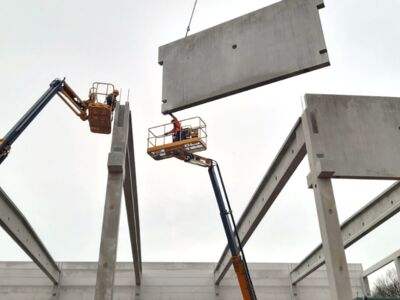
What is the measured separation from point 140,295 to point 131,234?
8.58 meters

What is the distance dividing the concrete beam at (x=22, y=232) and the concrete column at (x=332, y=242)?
10.2 meters

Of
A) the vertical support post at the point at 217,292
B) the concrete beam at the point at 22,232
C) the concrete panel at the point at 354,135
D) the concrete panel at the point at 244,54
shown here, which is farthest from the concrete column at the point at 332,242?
the vertical support post at the point at 217,292

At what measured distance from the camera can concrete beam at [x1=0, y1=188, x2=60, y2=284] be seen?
46.4ft

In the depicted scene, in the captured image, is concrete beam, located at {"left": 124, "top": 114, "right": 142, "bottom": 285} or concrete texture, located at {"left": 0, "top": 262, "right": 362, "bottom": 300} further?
concrete texture, located at {"left": 0, "top": 262, "right": 362, "bottom": 300}

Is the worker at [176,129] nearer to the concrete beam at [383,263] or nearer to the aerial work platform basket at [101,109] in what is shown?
the aerial work platform basket at [101,109]

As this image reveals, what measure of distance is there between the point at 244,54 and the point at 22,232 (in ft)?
41.0

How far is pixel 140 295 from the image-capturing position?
25.2 m

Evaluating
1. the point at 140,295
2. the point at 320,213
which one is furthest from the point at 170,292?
the point at 320,213

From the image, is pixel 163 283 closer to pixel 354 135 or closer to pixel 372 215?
pixel 372 215

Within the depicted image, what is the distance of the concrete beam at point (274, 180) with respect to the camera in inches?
464

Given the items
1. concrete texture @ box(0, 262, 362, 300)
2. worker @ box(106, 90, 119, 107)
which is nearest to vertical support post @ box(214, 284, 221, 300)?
concrete texture @ box(0, 262, 362, 300)

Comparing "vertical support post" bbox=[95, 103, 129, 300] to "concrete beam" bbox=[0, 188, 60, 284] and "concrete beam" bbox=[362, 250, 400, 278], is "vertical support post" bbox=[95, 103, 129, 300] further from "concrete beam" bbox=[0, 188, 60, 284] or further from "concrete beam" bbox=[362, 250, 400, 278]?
"concrete beam" bbox=[362, 250, 400, 278]

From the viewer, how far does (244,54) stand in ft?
32.2

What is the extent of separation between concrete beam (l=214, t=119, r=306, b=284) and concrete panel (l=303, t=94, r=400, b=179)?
73cm
